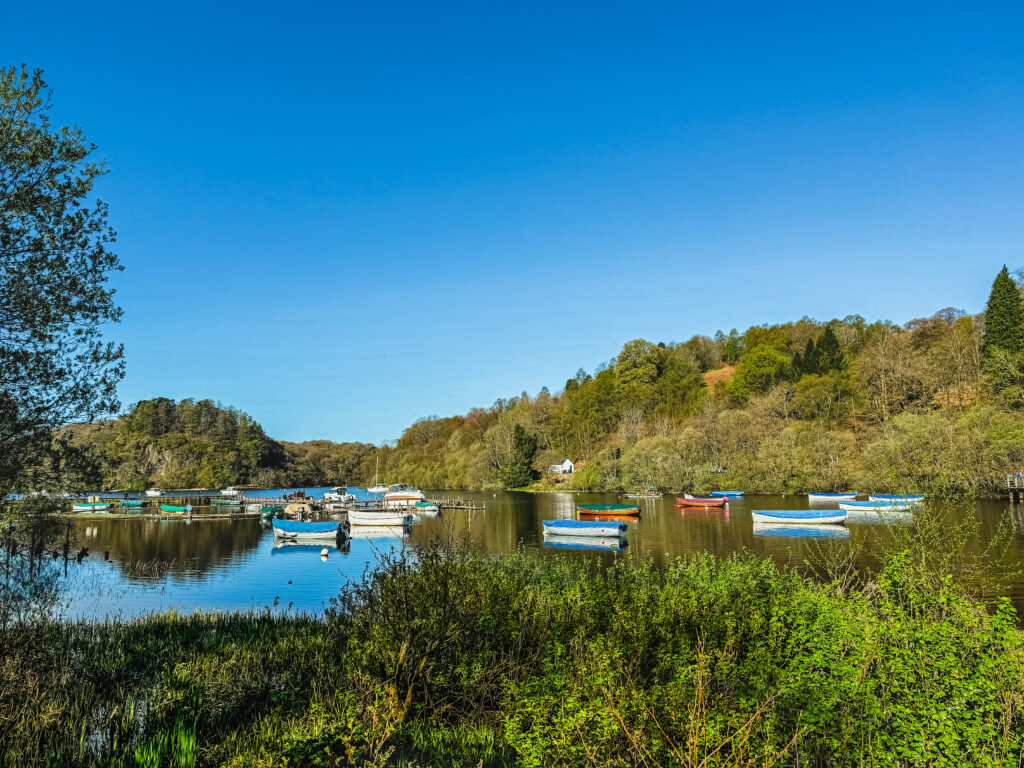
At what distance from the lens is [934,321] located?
85.2 metres

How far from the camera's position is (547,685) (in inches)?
239

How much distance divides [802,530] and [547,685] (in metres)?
38.0

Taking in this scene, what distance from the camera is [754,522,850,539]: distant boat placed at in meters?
36.0

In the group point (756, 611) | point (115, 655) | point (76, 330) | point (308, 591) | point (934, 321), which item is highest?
point (934, 321)

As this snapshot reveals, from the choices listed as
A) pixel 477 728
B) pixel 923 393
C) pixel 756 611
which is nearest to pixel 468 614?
pixel 477 728

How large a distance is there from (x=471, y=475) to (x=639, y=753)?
328 ft

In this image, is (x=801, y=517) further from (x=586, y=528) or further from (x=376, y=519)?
(x=376, y=519)

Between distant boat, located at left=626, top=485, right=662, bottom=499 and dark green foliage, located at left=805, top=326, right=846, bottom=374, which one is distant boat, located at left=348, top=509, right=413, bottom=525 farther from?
dark green foliage, located at left=805, top=326, right=846, bottom=374

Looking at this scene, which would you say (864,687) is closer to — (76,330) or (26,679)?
(26,679)

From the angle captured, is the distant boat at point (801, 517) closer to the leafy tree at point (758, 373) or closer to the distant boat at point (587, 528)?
the distant boat at point (587, 528)

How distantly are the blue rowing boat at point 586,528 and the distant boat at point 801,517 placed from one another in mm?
10507

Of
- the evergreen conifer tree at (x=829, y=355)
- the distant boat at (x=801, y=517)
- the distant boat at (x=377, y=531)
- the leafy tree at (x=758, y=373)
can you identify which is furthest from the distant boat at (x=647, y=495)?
the evergreen conifer tree at (x=829, y=355)

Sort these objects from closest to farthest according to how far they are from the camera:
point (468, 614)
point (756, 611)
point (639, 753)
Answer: point (639, 753) < point (468, 614) < point (756, 611)

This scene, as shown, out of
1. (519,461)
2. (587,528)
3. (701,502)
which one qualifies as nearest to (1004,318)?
(701,502)
